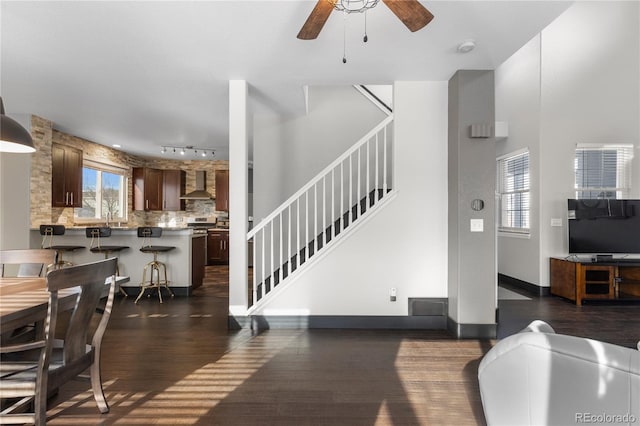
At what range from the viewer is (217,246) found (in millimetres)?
8641

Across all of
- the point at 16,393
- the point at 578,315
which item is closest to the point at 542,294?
the point at 578,315

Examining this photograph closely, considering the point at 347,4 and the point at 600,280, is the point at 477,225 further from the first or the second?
the point at 600,280

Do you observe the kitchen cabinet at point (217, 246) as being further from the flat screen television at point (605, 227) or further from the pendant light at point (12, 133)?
the flat screen television at point (605, 227)

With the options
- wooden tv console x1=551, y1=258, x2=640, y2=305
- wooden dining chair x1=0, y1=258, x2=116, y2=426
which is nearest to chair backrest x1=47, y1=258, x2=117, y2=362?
wooden dining chair x1=0, y1=258, x2=116, y2=426

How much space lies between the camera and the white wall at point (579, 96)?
547 cm

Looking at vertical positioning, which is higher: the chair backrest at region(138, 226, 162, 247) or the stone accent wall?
the stone accent wall

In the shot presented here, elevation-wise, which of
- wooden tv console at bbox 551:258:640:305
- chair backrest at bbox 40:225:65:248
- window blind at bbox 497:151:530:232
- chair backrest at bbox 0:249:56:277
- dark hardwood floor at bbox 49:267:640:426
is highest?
window blind at bbox 497:151:530:232

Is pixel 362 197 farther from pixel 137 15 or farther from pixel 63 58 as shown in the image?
pixel 63 58

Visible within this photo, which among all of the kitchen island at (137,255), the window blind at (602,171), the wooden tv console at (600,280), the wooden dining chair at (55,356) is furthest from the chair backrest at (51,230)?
the window blind at (602,171)

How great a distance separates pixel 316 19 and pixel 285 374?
2700mm

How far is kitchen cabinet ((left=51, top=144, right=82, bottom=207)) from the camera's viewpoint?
576 centimetres

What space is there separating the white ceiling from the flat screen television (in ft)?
10.8

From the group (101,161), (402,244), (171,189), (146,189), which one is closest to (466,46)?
(402,244)

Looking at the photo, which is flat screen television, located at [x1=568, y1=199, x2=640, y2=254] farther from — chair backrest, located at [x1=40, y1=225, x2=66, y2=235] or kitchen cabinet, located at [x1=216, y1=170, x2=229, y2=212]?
chair backrest, located at [x1=40, y1=225, x2=66, y2=235]
